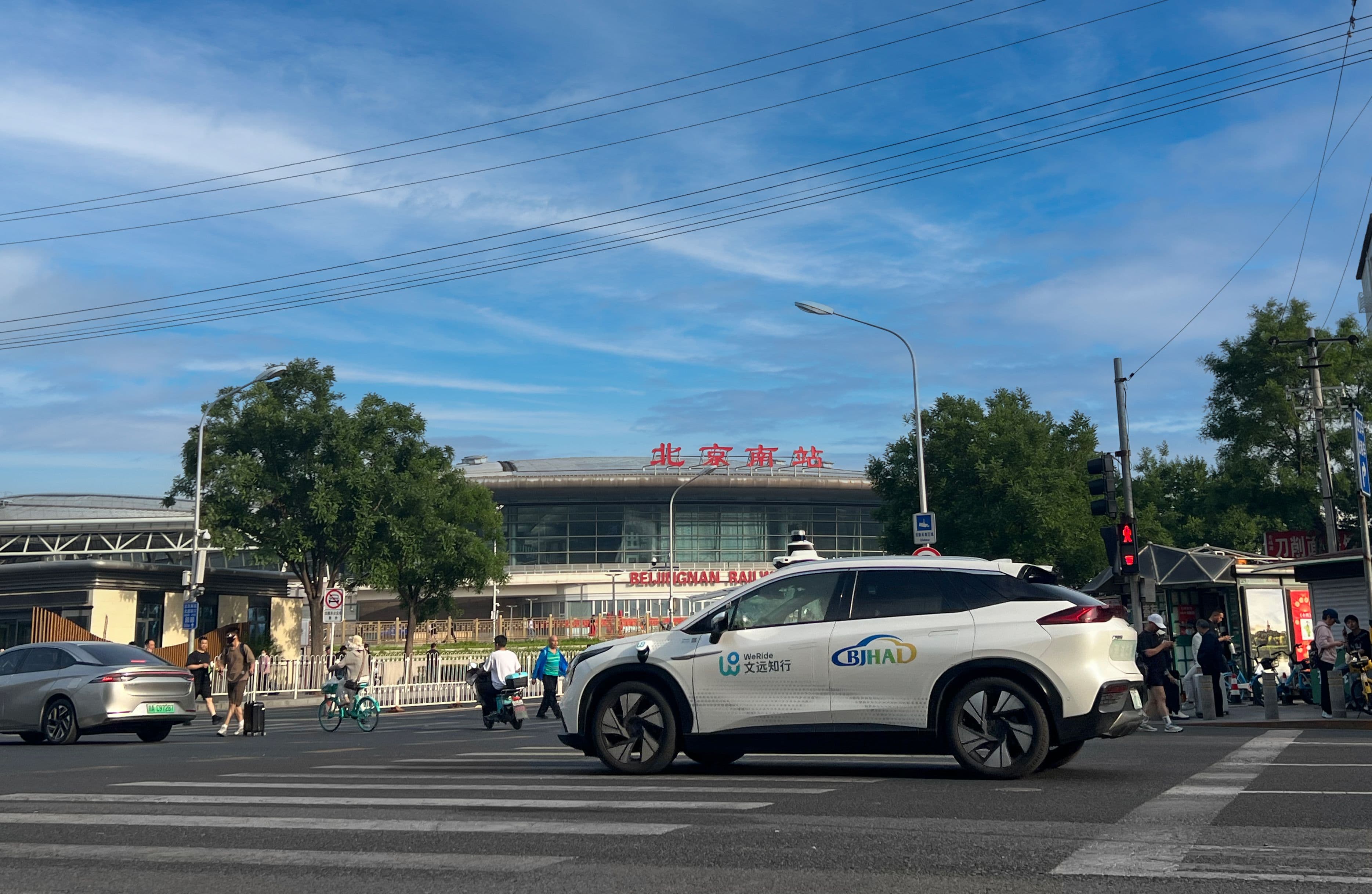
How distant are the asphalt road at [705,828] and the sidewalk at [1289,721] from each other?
19.0 feet

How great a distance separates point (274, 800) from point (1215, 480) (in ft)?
174

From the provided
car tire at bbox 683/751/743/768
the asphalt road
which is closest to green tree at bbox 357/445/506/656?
car tire at bbox 683/751/743/768

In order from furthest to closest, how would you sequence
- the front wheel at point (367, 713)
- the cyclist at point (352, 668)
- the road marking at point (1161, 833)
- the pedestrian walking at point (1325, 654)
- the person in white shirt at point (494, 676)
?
the cyclist at point (352, 668) < the front wheel at point (367, 713) < the person in white shirt at point (494, 676) < the pedestrian walking at point (1325, 654) < the road marking at point (1161, 833)

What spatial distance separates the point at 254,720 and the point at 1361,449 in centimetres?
1998

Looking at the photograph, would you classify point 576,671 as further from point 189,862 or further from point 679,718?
point 189,862

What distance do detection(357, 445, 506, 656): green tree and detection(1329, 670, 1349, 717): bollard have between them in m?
29.2

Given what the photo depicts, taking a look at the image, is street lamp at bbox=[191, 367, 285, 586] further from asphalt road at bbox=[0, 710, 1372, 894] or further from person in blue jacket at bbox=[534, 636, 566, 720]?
asphalt road at bbox=[0, 710, 1372, 894]

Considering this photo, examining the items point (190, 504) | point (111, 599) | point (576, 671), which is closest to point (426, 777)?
point (576, 671)

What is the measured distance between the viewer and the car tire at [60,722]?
18172 millimetres

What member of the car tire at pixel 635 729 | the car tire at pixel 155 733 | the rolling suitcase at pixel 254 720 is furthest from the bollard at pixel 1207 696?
the car tire at pixel 155 733

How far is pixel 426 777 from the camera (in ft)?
34.3

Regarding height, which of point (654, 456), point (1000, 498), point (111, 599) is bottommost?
point (111, 599)

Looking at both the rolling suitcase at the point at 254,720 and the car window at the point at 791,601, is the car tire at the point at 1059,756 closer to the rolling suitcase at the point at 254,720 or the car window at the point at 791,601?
the car window at the point at 791,601

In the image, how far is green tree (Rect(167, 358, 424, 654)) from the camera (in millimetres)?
43156
